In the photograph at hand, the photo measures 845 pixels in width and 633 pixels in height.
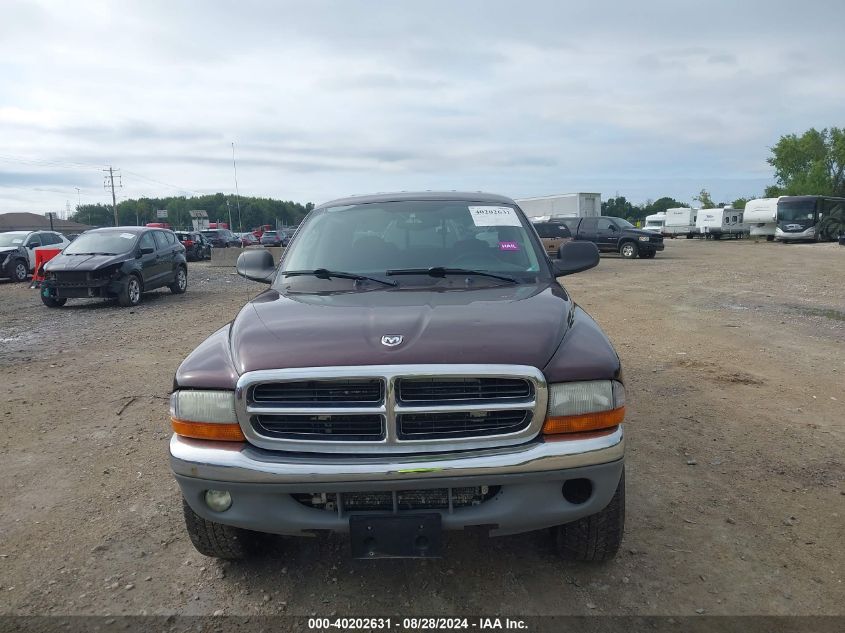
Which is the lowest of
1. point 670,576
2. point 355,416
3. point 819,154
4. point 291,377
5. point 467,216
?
point 670,576

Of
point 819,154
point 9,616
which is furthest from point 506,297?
point 819,154

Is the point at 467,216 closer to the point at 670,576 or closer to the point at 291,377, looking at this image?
the point at 291,377

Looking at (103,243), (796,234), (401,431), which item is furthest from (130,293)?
(796,234)

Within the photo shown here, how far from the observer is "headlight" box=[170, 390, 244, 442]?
8.23 feet

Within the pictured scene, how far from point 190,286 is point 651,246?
16.9 meters

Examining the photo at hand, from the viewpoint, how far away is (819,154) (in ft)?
249

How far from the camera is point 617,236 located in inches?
1009

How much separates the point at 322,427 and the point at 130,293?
38.1 ft

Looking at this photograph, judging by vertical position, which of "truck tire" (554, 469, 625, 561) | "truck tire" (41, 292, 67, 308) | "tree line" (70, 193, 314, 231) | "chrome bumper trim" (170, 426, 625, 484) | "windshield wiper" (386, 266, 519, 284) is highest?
"tree line" (70, 193, 314, 231)

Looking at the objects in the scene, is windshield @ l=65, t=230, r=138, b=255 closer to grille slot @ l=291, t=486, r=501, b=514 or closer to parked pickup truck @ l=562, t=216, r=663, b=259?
grille slot @ l=291, t=486, r=501, b=514

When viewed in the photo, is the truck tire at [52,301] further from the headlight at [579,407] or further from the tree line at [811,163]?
the tree line at [811,163]

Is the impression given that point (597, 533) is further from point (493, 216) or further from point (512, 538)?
point (493, 216)

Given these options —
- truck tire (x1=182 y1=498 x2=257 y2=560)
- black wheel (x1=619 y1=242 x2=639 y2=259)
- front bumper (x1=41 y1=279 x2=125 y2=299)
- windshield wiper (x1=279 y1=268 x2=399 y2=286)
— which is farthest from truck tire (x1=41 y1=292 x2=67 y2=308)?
black wheel (x1=619 y1=242 x2=639 y2=259)

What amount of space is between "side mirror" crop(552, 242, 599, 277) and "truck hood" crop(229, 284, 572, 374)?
36.7 inches
